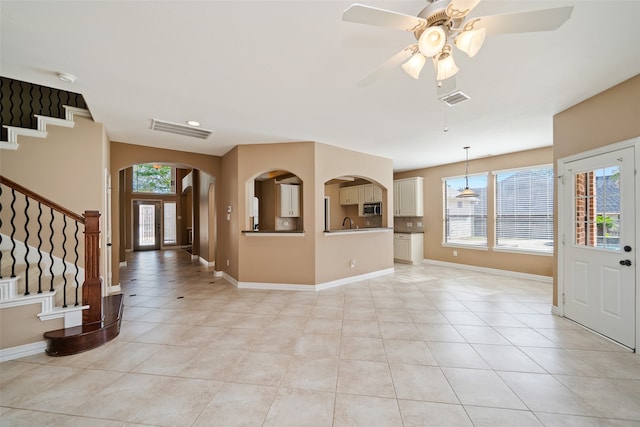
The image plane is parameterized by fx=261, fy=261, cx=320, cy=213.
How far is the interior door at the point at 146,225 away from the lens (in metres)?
10.5

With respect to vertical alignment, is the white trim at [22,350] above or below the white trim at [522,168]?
below

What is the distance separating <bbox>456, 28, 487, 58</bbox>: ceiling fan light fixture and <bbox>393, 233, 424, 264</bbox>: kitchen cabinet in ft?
20.3

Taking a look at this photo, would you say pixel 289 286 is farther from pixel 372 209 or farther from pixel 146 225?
pixel 146 225

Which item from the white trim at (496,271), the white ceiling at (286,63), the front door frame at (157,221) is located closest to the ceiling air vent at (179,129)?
the white ceiling at (286,63)

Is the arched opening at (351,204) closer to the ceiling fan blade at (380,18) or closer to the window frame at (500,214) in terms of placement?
the window frame at (500,214)

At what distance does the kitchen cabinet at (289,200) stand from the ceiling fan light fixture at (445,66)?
5427 millimetres

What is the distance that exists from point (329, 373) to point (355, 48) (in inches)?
107

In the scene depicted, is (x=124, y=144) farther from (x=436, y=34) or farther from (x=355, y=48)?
(x=436, y=34)

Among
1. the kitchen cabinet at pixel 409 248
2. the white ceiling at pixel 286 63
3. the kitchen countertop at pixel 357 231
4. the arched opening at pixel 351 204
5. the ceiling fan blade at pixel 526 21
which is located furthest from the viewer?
the arched opening at pixel 351 204

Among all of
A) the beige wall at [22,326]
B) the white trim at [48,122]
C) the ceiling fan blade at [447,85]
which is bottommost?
the beige wall at [22,326]

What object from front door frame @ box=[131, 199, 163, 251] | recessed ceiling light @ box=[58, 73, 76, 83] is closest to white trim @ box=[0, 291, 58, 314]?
recessed ceiling light @ box=[58, 73, 76, 83]

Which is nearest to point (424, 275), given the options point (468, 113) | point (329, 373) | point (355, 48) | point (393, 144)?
point (393, 144)

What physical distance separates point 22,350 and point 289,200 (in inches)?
206

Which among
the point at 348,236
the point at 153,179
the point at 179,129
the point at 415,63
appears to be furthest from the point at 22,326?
the point at 153,179
